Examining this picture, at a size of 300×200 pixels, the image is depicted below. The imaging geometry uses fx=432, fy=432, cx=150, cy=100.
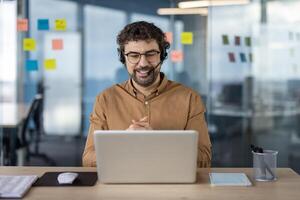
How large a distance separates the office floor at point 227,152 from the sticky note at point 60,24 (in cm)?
121

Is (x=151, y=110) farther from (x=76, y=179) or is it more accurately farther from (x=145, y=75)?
(x=76, y=179)

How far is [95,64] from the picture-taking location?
15.7 ft

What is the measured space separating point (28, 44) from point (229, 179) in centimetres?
341

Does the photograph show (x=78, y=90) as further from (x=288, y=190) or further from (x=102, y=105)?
(x=288, y=190)

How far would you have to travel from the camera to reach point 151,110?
2.12 metres

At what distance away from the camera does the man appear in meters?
2.02

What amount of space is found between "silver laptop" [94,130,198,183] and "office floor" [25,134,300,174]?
3.24 m

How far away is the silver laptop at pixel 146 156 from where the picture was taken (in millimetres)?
1492

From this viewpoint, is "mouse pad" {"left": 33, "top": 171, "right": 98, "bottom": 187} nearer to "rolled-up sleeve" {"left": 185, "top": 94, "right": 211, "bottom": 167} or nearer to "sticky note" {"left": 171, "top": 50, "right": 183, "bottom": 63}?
"rolled-up sleeve" {"left": 185, "top": 94, "right": 211, "bottom": 167}

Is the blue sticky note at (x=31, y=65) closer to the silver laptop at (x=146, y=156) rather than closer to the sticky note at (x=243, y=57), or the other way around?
the sticky note at (x=243, y=57)

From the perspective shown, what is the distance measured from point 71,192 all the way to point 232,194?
21.7 inches

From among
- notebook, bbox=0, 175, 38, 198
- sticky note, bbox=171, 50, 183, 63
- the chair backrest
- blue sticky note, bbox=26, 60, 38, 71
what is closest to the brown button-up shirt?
notebook, bbox=0, 175, 38, 198

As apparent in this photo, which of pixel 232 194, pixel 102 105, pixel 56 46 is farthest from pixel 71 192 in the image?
pixel 56 46

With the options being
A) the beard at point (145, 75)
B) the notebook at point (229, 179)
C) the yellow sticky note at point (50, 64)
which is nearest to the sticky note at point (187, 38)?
the yellow sticky note at point (50, 64)
